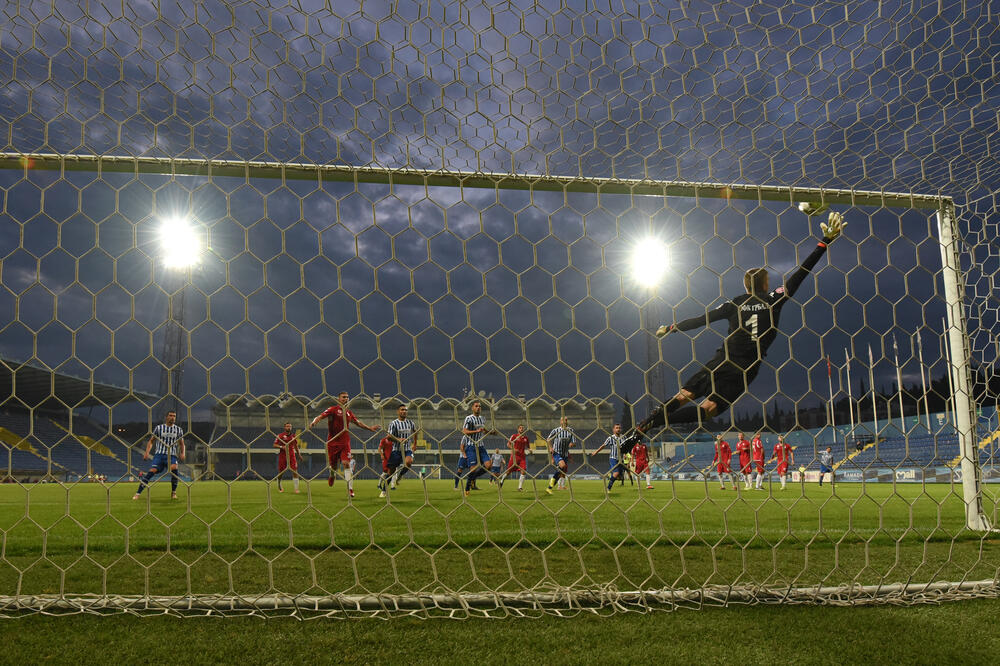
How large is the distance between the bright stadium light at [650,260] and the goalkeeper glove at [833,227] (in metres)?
1.06

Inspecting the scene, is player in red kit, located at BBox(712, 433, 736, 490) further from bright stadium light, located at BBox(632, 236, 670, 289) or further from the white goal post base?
the white goal post base

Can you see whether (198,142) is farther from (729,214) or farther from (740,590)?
(740,590)

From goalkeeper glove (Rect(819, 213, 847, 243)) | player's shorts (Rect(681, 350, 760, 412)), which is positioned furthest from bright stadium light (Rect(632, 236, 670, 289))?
goalkeeper glove (Rect(819, 213, 847, 243))

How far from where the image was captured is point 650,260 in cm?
327

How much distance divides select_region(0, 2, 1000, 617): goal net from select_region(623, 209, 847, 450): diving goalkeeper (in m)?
0.03

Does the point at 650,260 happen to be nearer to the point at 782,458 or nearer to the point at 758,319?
the point at 758,319

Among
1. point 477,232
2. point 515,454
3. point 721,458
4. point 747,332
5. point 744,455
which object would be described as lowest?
point 744,455

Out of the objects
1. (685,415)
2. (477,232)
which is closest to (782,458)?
(685,415)

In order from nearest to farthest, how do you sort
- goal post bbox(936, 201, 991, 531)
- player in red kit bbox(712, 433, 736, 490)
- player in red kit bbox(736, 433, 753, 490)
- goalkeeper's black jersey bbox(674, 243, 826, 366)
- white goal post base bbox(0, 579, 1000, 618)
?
white goal post base bbox(0, 579, 1000, 618), goalkeeper's black jersey bbox(674, 243, 826, 366), goal post bbox(936, 201, 991, 531), player in red kit bbox(712, 433, 736, 490), player in red kit bbox(736, 433, 753, 490)

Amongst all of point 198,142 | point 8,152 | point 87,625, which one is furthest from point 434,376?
point 8,152

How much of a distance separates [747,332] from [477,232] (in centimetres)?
174

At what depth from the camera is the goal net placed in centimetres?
265

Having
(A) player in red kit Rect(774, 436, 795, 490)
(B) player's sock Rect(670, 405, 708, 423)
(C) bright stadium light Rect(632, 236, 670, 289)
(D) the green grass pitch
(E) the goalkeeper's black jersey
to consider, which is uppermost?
(C) bright stadium light Rect(632, 236, 670, 289)

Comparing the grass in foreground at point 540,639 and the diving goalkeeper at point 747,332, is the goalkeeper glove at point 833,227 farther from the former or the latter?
the grass in foreground at point 540,639
